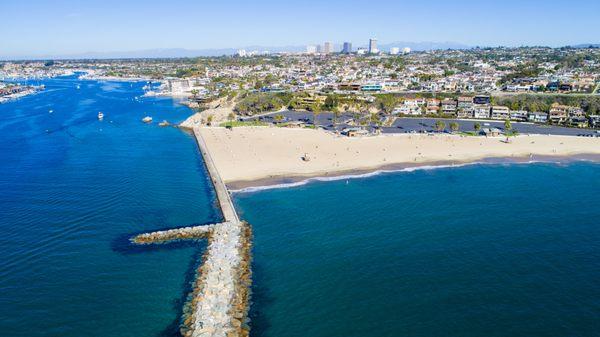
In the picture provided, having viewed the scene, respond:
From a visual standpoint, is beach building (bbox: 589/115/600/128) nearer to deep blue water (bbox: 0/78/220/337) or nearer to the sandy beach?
the sandy beach

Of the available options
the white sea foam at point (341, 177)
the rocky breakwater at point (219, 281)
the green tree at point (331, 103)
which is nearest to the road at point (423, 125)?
the green tree at point (331, 103)

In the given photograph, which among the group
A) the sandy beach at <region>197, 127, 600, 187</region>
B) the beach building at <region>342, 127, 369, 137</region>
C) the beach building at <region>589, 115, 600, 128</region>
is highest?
the beach building at <region>589, 115, 600, 128</region>

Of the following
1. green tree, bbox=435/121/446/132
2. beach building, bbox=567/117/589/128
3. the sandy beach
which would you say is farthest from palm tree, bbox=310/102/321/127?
beach building, bbox=567/117/589/128

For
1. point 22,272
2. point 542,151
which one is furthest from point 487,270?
point 542,151

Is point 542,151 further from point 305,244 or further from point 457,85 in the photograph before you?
point 457,85

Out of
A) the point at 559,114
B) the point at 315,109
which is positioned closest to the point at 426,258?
the point at 315,109

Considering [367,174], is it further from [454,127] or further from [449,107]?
[449,107]
